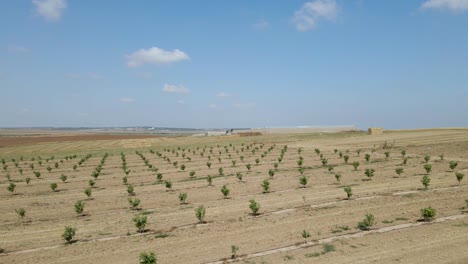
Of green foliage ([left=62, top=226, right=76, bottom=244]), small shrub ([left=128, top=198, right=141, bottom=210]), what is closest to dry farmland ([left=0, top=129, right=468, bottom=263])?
green foliage ([left=62, top=226, right=76, bottom=244])

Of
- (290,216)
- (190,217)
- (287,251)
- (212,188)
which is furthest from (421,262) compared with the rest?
(212,188)

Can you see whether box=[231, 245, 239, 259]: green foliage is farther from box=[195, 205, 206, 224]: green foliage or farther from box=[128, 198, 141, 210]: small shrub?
box=[128, 198, 141, 210]: small shrub

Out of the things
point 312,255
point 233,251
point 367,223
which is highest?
point 367,223

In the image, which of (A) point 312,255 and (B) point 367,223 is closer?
(A) point 312,255

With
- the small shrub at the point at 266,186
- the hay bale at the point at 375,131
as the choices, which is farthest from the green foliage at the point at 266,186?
the hay bale at the point at 375,131

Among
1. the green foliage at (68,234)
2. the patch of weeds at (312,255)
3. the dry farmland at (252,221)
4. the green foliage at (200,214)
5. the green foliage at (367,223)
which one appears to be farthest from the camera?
the green foliage at (200,214)

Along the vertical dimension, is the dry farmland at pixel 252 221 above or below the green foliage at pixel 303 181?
below

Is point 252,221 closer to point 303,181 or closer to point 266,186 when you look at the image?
point 266,186

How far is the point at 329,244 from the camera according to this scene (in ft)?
47.3

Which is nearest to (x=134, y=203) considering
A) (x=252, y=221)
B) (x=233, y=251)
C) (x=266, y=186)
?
(x=252, y=221)

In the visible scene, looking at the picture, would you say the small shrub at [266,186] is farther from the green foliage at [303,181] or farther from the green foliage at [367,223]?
the green foliage at [367,223]

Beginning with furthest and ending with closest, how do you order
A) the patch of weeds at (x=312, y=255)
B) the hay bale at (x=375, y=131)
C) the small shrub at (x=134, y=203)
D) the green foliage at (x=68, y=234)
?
the hay bale at (x=375, y=131), the small shrub at (x=134, y=203), the green foliage at (x=68, y=234), the patch of weeds at (x=312, y=255)

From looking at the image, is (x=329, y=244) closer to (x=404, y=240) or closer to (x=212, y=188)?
(x=404, y=240)

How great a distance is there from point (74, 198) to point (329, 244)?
63.0ft
